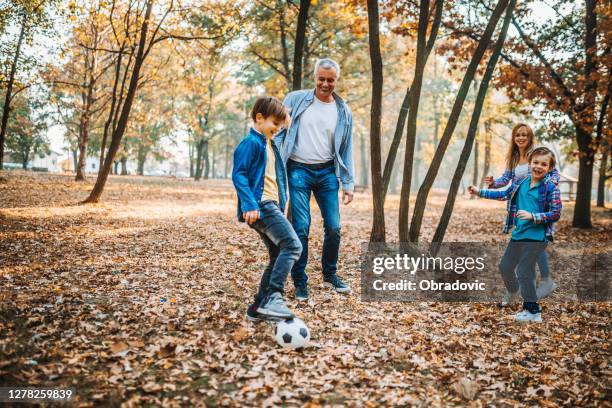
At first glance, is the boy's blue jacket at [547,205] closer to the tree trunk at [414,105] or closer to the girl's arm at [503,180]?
the girl's arm at [503,180]

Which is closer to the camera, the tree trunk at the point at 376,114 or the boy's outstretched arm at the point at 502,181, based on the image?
the boy's outstretched arm at the point at 502,181

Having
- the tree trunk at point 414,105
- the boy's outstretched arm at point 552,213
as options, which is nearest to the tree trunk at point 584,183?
the tree trunk at point 414,105

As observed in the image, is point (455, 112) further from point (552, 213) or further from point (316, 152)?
point (316, 152)

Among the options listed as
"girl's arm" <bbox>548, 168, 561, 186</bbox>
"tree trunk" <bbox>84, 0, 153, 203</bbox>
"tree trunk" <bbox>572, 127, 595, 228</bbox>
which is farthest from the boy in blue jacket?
"tree trunk" <bbox>572, 127, 595, 228</bbox>

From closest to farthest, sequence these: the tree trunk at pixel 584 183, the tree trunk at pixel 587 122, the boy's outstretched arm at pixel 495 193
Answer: the boy's outstretched arm at pixel 495 193, the tree trunk at pixel 587 122, the tree trunk at pixel 584 183

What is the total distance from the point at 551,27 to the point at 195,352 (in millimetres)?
13888

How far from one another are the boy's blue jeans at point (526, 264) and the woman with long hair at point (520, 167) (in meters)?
0.51

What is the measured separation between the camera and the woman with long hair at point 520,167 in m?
5.04

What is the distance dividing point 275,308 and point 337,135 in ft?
6.93

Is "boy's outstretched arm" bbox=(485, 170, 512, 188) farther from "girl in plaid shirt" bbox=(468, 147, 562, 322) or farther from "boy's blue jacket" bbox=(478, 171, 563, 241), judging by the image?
A: "girl in plaid shirt" bbox=(468, 147, 562, 322)

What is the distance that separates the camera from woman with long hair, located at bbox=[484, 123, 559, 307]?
504 centimetres

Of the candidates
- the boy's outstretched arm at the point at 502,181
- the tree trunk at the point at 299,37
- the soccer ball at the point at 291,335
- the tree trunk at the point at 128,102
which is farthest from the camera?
the tree trunk at the point at 128,102

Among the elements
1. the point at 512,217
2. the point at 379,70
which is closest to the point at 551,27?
the point at 379,70

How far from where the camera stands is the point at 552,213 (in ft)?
14.1
